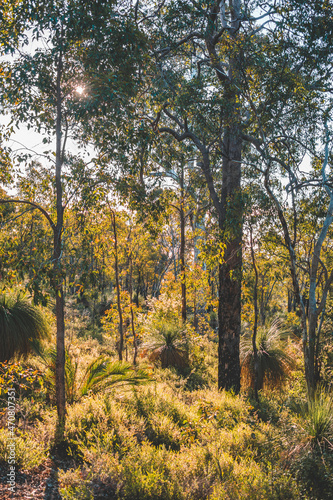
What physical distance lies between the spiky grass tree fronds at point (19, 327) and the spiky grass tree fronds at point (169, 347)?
383 centimetres

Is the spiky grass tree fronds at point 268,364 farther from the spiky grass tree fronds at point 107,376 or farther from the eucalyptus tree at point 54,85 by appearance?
the eucalyptus tree at point 54,85

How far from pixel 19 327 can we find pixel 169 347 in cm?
465

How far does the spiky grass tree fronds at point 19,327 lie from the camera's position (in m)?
6.22

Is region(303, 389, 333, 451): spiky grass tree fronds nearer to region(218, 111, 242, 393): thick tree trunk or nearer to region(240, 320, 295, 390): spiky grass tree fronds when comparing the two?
region(218, 111, 242, 393): thick tree trunk

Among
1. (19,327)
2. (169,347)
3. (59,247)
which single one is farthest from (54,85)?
(169,347)

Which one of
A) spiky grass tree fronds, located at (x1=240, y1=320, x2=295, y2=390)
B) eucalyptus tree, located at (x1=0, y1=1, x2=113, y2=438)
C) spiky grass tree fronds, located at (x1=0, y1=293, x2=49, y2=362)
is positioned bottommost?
spiky grass tree fronds, located at (x1=240, y1=320, x2=295, y2=390)

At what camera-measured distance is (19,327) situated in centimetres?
645

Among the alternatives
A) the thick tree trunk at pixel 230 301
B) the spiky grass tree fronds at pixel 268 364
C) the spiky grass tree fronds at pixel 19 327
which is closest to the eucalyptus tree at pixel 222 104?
the thick tree trunk at pixel 230 301

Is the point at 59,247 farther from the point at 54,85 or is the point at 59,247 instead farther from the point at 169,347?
the point at 169,347

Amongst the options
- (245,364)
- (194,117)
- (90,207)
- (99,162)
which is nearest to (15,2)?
(99,162)

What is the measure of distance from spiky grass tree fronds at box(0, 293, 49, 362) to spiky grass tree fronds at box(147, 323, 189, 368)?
383 cm

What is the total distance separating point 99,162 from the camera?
14.4 ft

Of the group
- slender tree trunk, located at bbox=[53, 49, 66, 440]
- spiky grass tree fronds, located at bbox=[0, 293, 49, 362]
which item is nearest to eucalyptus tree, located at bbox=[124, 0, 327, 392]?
slender tree trunk, located at bbox=[53, 49, 66, 440]

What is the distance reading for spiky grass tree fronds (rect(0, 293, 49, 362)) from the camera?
622 cm
